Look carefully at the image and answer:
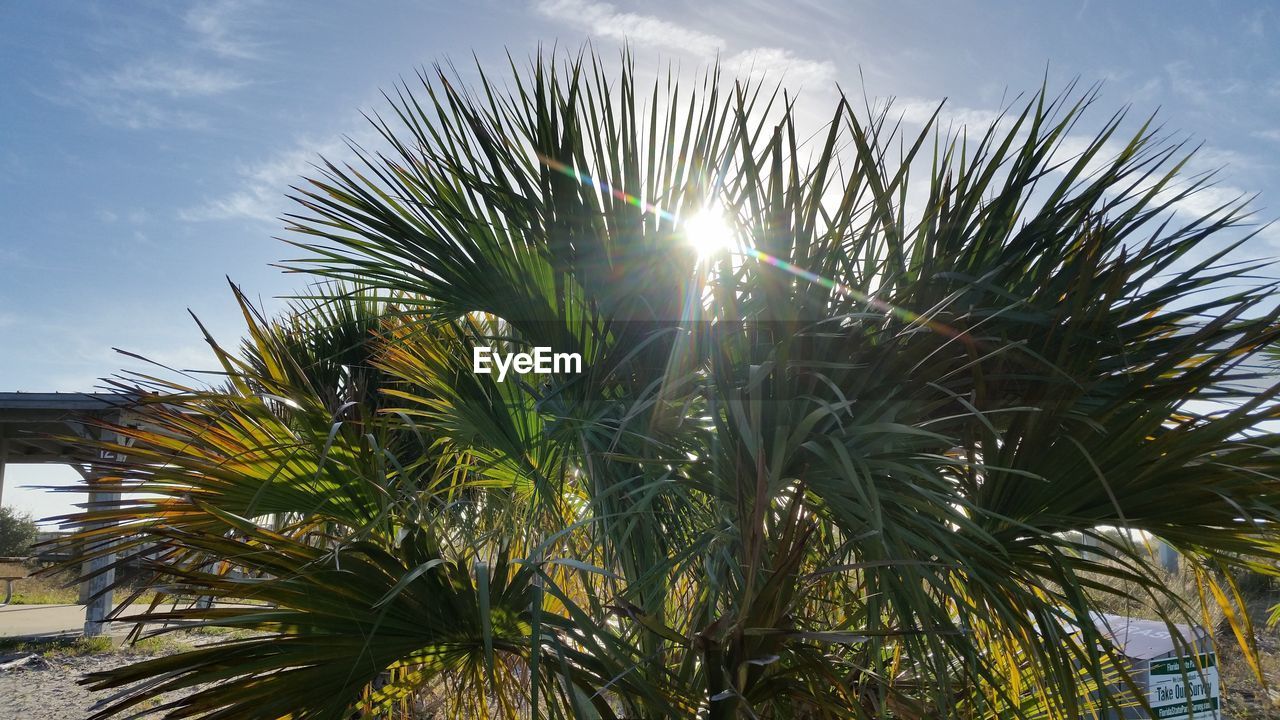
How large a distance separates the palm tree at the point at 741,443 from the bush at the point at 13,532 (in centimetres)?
2560

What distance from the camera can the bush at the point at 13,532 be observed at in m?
22.6

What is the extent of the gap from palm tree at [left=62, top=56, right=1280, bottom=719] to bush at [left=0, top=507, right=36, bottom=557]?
25.6 metres

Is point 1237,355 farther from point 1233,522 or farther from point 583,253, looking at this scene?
point 583,253

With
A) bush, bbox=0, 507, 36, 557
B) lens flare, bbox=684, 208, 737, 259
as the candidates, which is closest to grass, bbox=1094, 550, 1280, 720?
lens flare, bbox=684, 208, 737, 259

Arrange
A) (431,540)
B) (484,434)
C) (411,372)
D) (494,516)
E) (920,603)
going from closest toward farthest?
1. (920,603)
2. (431,540)
3. (484,434)
4. (411,372)
5. (494,516)

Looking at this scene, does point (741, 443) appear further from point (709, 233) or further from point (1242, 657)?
point (1242, 657)

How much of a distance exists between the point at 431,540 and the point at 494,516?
62.1 inches

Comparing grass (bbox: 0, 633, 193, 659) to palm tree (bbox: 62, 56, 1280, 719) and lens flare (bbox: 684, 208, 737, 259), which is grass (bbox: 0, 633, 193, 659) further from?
lens flare (bbox: 684, 208, 737, 259)

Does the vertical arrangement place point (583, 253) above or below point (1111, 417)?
above

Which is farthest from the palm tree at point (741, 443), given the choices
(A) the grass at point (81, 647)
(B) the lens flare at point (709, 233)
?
(A) the grass at point (81, 647)

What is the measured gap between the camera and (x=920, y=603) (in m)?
1.52

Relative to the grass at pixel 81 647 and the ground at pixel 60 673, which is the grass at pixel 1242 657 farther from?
the grass at pixel 81 647

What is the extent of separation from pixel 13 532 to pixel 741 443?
29093 millimetres

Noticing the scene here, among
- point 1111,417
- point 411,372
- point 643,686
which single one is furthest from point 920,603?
point 411,372
